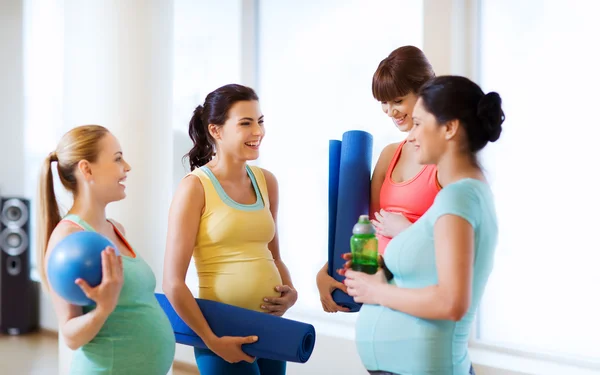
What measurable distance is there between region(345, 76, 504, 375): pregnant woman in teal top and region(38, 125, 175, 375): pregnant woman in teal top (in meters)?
0.63

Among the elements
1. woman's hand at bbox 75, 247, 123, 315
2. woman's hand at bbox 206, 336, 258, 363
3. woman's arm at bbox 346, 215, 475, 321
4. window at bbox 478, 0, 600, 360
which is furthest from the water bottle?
window at bbox 478, 0, 600, 360

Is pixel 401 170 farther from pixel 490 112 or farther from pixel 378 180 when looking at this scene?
pixel 490 112

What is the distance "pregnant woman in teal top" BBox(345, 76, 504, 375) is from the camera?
1397mm

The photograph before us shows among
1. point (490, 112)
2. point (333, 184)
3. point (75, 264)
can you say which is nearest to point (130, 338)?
point (75, 264)

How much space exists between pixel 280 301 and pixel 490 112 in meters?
0.97

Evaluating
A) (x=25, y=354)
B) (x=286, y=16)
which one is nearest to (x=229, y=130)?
(x=286, y=16)

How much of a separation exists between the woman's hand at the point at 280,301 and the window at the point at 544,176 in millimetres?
1183

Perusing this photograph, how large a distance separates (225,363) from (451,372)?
762mm

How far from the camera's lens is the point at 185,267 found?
6.53 feet

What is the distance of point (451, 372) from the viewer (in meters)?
1.52

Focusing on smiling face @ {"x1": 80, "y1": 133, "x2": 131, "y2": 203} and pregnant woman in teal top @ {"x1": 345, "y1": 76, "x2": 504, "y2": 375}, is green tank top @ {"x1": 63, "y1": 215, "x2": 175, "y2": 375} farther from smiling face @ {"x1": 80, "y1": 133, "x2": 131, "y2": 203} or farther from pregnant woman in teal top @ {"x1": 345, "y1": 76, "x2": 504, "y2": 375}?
pregnant woman in teal top @ {"x1": 345, "y1": 76, "x2": 504, "y2": 375}

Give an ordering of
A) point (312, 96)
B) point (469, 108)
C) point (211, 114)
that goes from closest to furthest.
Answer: point (469, 108), point (211, 114), point (312, 96)

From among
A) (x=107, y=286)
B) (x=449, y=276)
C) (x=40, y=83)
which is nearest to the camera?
(x=449, y=276)

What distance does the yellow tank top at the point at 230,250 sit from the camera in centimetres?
200
